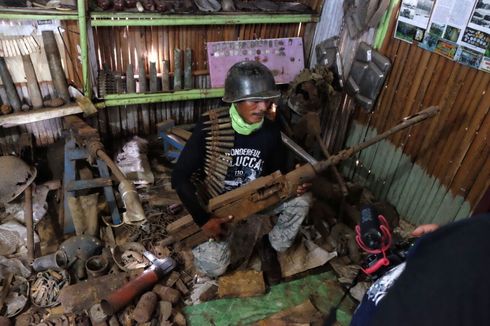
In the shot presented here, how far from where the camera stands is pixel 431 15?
12.0 ft

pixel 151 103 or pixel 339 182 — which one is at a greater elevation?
pixel 151 103

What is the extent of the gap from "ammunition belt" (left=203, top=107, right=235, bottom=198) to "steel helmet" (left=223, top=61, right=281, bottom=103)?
0.20 meters

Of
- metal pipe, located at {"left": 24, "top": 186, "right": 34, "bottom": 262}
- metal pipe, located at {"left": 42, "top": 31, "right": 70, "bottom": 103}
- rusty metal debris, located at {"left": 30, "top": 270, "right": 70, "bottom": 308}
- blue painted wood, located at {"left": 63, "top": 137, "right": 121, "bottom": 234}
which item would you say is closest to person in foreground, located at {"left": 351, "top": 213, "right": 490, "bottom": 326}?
rusty metal debris, located at {"left": 30, "top": 270, "right": 70, "bottom": 308}

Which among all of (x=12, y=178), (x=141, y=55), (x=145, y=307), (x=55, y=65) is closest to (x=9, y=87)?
(x=55, y=65)

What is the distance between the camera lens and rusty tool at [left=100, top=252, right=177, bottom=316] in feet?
10.3

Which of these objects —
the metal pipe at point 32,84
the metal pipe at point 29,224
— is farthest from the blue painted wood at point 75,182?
the metal pipe at point 32,84

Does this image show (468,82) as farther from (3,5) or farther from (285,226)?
(3,5)

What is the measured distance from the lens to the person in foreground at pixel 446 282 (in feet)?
3.12

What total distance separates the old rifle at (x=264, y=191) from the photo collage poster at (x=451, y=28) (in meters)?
0.80

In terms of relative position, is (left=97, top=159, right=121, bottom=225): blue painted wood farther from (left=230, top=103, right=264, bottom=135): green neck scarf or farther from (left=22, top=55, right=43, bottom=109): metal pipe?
(left=230, top=103, right=264, bottom=135): green neck scarf

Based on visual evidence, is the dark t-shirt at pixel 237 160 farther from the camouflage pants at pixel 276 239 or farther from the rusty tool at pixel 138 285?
the rusty tool at pixel 138 285

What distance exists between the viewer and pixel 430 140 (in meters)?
3.96

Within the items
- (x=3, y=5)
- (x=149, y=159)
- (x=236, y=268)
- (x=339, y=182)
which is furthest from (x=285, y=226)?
(x=3, y=5)

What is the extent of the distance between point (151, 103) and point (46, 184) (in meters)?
1.77
